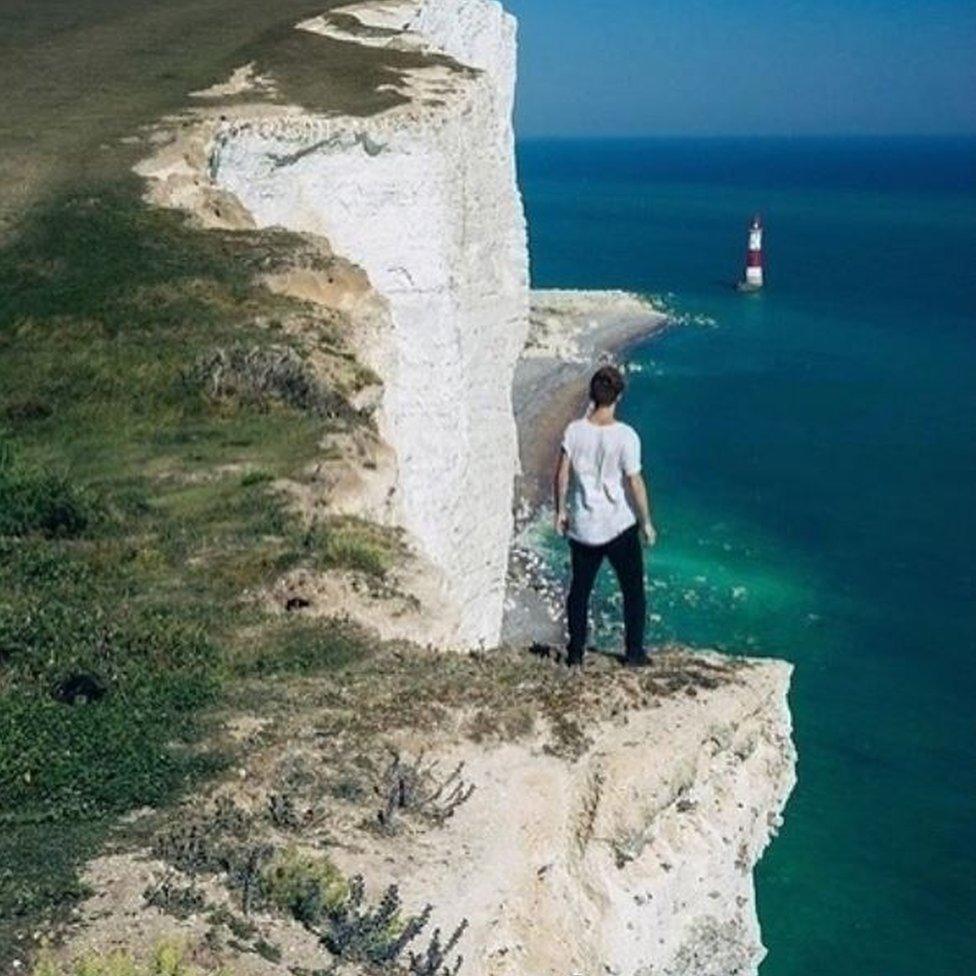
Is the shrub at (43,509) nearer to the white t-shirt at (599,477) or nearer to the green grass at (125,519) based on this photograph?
the green grass at (125,519)

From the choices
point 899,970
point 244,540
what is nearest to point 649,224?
point 899,970

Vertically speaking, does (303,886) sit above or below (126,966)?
below

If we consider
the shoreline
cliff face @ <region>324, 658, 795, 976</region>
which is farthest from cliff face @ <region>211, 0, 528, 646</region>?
cliff face @ <region>324, 658, 795, 976</region>

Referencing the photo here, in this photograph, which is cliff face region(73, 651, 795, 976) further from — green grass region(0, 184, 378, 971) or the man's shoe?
green grass region(0, 184, 378, 971)

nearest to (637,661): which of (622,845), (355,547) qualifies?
(622,845)

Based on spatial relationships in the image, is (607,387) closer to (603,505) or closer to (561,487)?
(561,487)

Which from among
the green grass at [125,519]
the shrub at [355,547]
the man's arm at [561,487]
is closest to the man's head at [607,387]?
the man's arm at [561,487]
